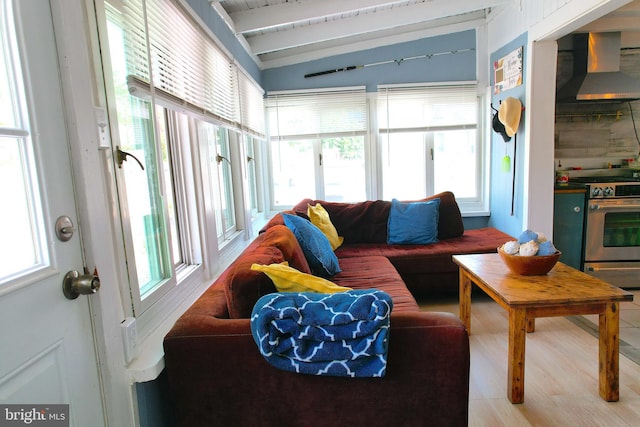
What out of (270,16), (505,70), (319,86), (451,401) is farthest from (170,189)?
(505,70)

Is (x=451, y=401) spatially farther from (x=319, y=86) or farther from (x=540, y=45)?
(x=319, y=86)

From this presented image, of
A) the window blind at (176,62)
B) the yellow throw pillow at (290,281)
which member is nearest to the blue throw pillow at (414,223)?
the window blind at (176,62)

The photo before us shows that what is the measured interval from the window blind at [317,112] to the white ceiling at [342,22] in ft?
1.36

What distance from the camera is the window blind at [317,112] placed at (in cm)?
401

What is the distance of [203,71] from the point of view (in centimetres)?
201

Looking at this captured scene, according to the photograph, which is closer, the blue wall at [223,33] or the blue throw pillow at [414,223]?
the blue wall at [223,33]

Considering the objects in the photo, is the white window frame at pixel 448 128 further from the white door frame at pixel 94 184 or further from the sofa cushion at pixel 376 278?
the white door frame at pixel 94 184

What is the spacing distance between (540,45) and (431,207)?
1634 mm

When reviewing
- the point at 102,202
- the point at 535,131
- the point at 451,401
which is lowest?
the point at 451,401

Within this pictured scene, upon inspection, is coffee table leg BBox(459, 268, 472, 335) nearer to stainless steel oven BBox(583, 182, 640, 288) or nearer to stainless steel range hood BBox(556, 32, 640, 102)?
stainless steel oven BBox(583, 182, 640, 288)

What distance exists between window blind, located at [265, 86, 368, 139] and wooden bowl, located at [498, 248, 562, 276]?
2510mm

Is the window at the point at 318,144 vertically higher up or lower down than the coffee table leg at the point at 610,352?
higher up

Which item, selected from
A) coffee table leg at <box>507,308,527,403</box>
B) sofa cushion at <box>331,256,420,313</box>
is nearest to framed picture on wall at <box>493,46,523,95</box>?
sofa cushion at <box>331,256,420,313</box>

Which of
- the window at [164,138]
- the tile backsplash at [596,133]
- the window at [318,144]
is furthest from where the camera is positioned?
the window at [318,144]
